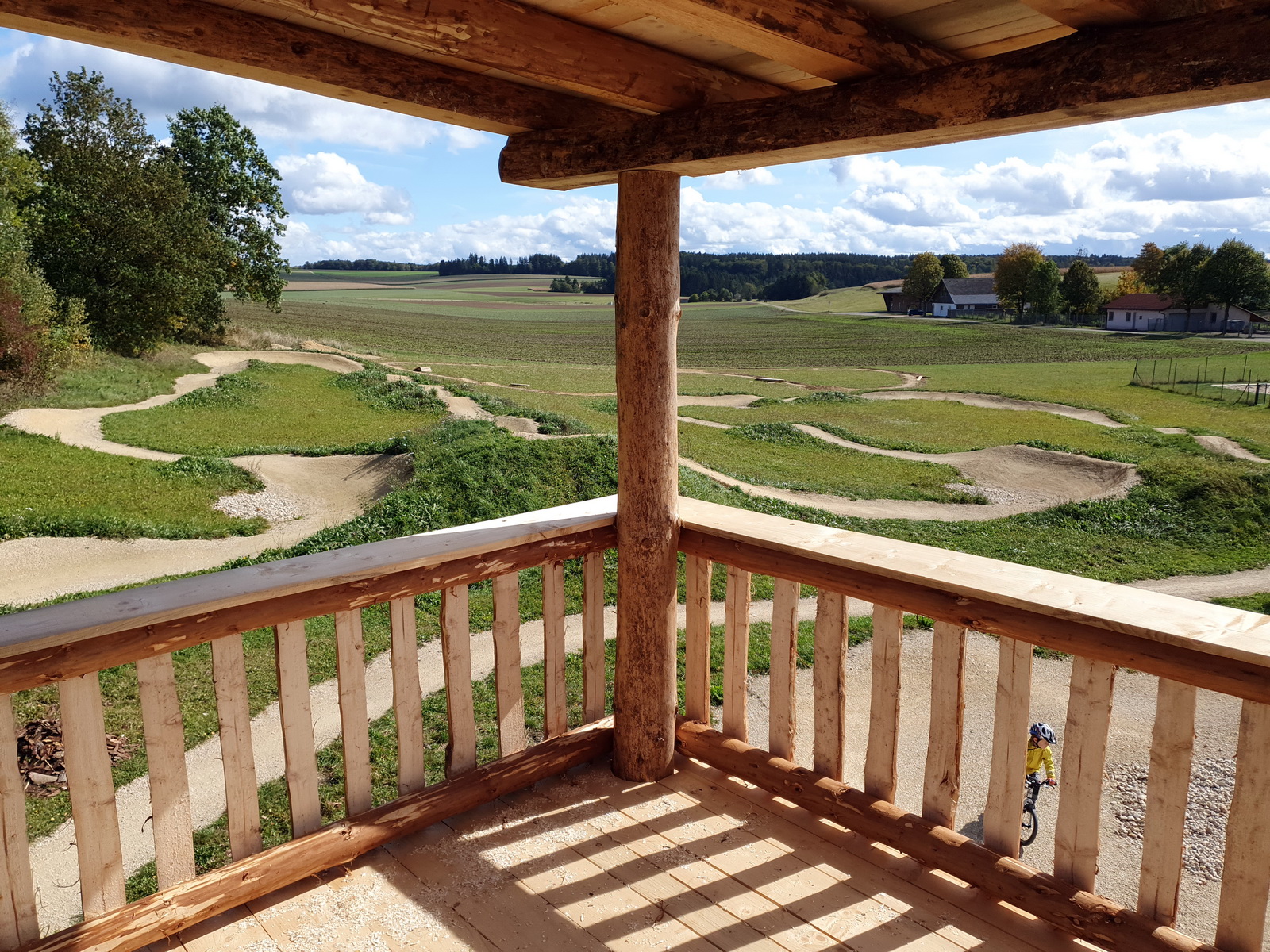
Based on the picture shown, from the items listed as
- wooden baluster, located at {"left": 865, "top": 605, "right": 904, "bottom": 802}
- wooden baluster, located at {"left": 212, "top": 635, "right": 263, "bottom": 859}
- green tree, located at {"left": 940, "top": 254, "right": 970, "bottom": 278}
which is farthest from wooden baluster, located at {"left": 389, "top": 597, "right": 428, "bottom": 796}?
green tree, located at {"left": 940, "top": 254, "right": 970, "bottom": 278}

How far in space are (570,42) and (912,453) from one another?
16.8m

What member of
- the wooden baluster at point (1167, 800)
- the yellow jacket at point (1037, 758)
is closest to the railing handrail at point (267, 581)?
the wooden baluster at point (1167, 800)

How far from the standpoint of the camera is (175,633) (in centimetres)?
233

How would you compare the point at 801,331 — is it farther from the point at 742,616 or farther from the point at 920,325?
the point at 742,616

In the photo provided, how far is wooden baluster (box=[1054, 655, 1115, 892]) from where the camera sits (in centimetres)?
233

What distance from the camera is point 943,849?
8.75 feet

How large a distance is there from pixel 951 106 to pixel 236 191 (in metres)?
28.2

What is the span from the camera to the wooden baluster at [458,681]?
298 cm

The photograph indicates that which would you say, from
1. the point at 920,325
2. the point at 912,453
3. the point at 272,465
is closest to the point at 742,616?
the point at 272,465

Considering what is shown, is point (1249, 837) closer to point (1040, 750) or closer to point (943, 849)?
point (943, 849)

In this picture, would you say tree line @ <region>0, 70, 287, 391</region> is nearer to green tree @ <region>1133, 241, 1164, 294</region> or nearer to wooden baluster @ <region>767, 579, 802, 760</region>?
wooden baluster @ <region>767, 579, 802, 760</region>

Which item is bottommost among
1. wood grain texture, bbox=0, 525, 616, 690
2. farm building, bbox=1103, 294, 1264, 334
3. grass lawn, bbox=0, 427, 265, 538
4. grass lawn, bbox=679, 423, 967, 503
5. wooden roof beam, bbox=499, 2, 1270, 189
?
grass lawn, bbox=679, 423, 967, 503

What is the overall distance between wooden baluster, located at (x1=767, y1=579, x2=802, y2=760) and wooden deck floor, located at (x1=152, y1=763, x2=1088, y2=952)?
0.77ft

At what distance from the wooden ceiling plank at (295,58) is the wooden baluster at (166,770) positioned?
1554 millimetres
